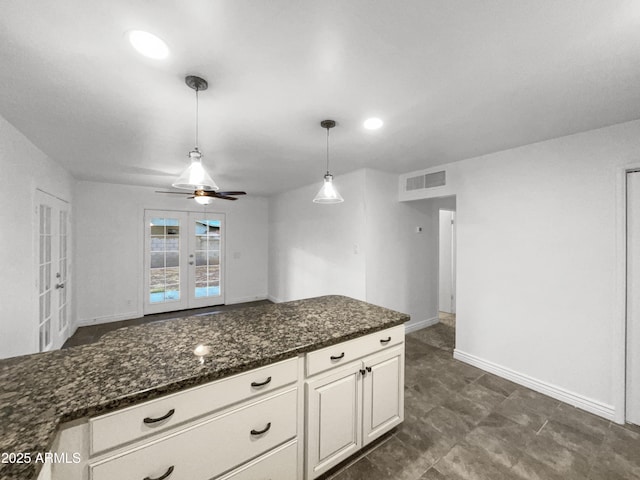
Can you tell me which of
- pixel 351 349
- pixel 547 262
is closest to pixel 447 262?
pixel 547 262

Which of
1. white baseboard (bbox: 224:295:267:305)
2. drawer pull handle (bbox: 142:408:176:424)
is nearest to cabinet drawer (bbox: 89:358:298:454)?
drawer pull handle (bbox: 142:408:176:424)

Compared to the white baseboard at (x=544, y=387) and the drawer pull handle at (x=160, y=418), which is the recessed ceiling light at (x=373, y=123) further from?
the white baseboard at (x=544, y=387)

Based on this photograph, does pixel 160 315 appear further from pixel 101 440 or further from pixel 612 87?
pixel 612 87

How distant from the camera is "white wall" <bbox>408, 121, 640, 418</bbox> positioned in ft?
7.16

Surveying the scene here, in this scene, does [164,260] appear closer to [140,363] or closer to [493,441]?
[140,363]

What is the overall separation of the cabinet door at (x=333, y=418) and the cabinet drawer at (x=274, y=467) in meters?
0.10

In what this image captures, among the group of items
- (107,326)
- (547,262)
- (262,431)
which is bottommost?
(107,326)

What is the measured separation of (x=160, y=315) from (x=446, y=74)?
5.61 metres

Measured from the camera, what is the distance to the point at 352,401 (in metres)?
1.62

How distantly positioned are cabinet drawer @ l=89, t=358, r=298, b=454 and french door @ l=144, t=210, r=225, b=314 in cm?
463

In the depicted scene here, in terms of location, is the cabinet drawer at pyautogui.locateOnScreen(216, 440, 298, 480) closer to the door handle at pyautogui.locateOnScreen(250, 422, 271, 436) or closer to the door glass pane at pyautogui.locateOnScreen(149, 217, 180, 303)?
the door handle at pyautogui.locateOnScreen(250, 422, 271, 436)

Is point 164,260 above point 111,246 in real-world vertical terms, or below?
below

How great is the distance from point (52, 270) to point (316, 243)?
346cm

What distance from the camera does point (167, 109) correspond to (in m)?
1.95
